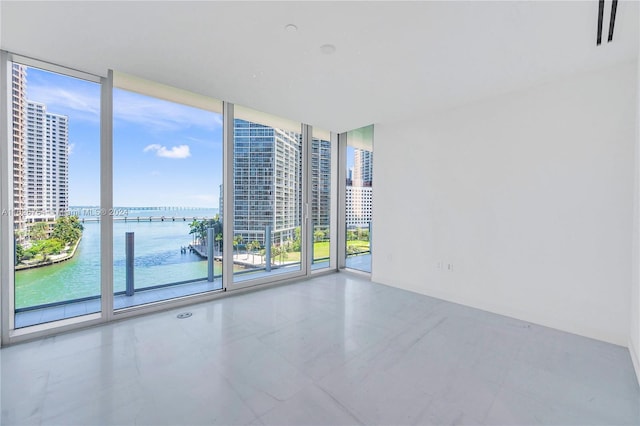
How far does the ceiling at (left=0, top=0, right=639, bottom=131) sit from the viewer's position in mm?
1910

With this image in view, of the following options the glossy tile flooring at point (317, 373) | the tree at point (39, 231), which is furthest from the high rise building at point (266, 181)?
the tree at point (39, 231)

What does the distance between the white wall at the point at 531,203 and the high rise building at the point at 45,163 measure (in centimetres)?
426

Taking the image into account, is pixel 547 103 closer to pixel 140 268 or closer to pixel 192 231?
pixel 192 231

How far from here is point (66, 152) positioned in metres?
2.77

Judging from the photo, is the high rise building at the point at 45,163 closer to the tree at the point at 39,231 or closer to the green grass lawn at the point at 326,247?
the tree at the point at 39,231

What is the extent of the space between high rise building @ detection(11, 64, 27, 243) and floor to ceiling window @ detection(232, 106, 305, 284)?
2089 millimetres

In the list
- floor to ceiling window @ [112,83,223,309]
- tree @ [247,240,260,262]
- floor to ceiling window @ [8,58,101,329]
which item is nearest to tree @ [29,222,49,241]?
floor to ceiling window @ [8,58,101,329]

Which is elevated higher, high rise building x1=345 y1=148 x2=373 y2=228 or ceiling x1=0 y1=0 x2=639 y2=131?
ceiling x1=0 y1=0 x2=639 y2=131

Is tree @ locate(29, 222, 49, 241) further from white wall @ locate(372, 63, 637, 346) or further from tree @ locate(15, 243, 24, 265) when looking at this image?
white wall @ locate(372, 63, 637, 346)

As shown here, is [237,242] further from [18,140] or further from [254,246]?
[18,140]

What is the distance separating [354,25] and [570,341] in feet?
11.5

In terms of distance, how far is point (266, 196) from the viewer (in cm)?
437

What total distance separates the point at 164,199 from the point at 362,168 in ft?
10.8

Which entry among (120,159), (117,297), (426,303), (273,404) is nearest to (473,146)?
(426,303)
